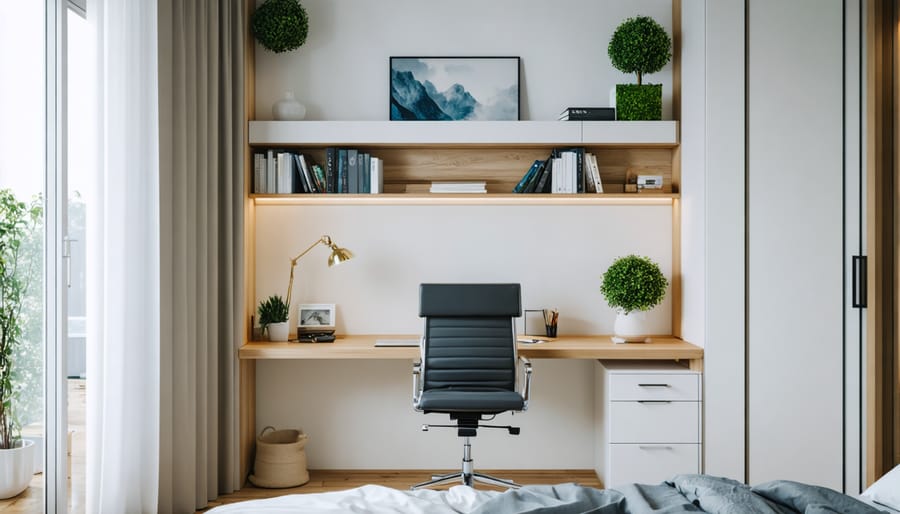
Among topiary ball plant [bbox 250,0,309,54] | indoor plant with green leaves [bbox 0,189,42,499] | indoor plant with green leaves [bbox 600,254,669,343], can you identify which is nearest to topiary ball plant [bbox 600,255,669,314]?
indoor plant with green leaves [bbox 600,254,669,343]

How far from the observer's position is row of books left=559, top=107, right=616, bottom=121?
12.8 ft

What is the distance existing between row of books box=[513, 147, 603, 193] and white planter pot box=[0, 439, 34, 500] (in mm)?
2604

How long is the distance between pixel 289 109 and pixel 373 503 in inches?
102

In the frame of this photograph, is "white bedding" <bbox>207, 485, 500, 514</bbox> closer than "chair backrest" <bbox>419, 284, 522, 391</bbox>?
Yes

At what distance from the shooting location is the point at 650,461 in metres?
3.59

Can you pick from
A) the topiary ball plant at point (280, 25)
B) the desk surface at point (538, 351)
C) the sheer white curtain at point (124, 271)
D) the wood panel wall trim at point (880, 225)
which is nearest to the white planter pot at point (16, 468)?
the sheer white curtain at point (124, 271)

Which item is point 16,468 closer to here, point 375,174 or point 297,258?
point 297,258

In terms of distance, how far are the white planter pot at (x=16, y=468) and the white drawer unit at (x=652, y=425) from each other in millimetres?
2539

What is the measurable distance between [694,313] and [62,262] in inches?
A: 116

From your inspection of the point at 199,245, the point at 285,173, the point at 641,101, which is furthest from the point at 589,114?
the point at 199,245

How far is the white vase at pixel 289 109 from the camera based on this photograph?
3.97 m

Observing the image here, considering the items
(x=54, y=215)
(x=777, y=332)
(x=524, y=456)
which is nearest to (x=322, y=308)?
(x=524, y=456)

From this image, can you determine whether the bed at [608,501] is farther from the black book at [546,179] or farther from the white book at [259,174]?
the white book at [259,174]

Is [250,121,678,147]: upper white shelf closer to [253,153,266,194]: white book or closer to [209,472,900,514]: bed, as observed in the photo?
[253,153,266,194]: white book
